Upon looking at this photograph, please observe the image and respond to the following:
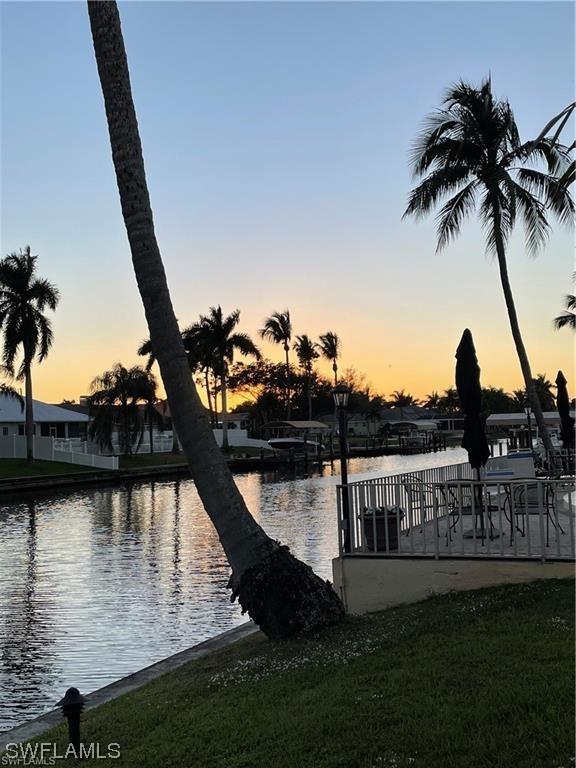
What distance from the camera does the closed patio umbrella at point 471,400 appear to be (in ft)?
38.4

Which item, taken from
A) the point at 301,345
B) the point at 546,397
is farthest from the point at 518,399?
the point at 301,345

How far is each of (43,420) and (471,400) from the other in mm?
57197

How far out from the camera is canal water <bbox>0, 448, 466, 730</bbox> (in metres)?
10.1

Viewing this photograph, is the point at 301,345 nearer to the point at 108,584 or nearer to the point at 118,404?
the point at 118,404

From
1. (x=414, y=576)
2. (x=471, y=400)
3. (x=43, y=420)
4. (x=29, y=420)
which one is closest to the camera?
(x=414, y=576)

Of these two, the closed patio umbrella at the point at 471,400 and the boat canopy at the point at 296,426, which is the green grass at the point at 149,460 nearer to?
the boat canopy at the point at 296,426

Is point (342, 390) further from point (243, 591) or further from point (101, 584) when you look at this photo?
point (243, 591)

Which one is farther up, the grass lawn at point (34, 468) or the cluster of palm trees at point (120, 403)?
the cluster of palm trees at point (120, 403)

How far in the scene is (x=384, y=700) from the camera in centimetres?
538

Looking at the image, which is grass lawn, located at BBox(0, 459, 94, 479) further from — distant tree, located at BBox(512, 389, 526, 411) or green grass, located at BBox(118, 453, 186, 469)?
distant tree, located at BBox(512, 389, 526, 411)

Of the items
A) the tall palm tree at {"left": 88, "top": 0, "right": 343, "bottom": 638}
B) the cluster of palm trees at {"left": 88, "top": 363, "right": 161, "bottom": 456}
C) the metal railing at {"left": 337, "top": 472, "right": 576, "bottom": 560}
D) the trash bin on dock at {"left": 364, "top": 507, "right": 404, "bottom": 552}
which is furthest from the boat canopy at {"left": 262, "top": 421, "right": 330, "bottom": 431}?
the tall palm tree at {"left": 88, "top": 0, "right": 343, "bottom": 638}

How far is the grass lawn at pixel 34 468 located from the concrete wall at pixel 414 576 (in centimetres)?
3495

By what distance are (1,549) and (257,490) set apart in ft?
65.2

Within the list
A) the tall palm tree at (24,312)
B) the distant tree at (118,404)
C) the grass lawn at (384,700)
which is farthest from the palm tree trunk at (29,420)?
the grass lawn at (384,700)
